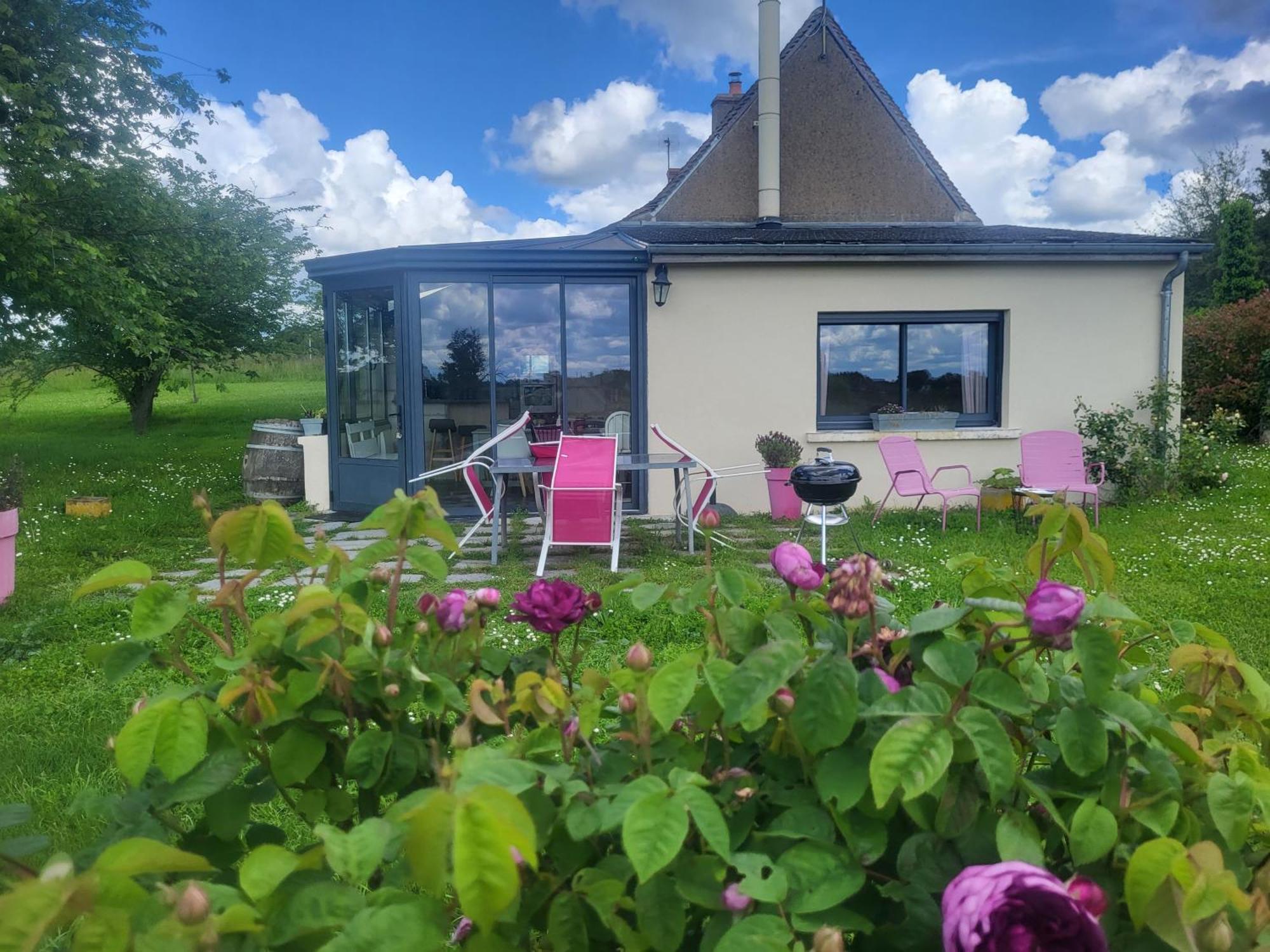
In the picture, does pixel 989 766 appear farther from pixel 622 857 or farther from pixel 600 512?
pixel 600 512

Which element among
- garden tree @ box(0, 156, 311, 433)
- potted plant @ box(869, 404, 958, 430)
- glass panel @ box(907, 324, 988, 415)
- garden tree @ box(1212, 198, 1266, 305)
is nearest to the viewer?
potted plant @ box(869, 404, 958, 430)

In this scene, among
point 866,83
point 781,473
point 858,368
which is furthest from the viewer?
point 866,83

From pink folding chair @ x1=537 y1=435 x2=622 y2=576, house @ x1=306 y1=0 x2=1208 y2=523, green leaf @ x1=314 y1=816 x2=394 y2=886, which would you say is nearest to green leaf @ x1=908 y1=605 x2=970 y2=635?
green leaf @ x1=314 y1=816 x2=394 y2=886

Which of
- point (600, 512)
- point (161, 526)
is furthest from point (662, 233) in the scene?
point (161, 526)

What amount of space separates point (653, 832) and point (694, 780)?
68 mm

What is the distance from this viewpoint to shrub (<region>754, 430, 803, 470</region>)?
9.16 m

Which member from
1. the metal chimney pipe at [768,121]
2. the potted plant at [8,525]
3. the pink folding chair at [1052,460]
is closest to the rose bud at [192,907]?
the potted plant at [8,525]

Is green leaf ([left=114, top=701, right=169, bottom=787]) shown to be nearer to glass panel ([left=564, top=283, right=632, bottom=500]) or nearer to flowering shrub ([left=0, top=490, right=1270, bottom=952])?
flowering shrub ([left=0, top=490, right=1270, bottom=952])

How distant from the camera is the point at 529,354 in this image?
9.52 m

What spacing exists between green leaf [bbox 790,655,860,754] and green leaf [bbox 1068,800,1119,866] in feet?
0.71

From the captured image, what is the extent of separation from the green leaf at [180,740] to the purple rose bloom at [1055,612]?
2.58ft

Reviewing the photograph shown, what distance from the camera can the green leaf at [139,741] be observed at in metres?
0.84

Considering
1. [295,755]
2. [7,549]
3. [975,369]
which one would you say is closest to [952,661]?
[295,755]

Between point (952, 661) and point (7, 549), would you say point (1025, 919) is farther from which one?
point (7, 549)
